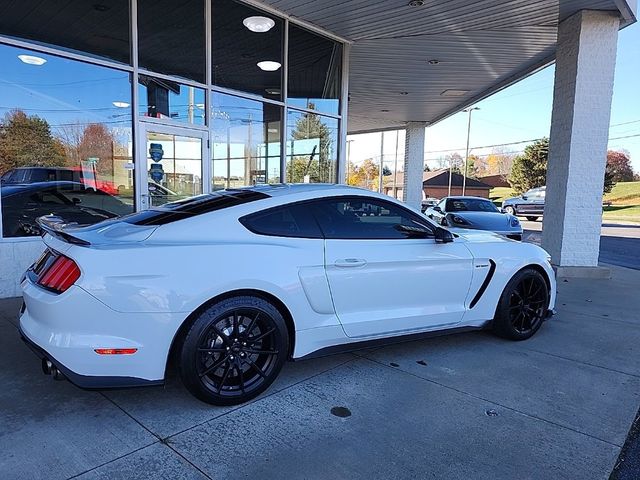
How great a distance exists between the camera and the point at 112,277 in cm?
256

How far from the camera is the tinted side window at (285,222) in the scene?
3.12m

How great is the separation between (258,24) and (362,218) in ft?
19.3

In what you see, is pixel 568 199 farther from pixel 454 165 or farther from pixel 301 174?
pixel 454 165

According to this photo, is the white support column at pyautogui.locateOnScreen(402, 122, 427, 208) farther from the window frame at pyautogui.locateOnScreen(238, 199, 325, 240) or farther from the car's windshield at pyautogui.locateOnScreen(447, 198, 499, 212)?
the window frame at pyautogui.locateOnScreen(238, 199, 325, 240)

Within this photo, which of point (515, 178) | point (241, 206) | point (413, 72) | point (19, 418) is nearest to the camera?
point (19, 418)

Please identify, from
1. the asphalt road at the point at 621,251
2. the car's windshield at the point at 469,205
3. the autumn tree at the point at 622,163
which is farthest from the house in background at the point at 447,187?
the car's windshield at the point at 469,205

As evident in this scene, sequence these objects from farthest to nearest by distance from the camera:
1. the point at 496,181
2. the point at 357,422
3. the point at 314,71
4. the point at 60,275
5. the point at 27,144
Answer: the point at 496,181 → the point at 314,71 → the point at 27,144 → the point at 357,422 → the point at 60,275

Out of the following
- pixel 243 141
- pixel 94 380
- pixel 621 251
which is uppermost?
pixel 243 141

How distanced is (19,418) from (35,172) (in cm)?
452

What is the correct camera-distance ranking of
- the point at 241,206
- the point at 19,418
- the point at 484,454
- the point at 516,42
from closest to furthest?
1. the point at 484,454
2. the point at 19,418
3. the point at 241,206
4. the point at 516,42

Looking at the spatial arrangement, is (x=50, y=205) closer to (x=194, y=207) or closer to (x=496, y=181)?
(x=194, y=207)

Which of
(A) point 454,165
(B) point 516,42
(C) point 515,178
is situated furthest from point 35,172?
(A) point 454,165

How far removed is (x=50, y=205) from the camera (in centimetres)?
625

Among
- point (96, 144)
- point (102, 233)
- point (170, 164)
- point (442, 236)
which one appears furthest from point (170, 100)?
point (442, 236)
